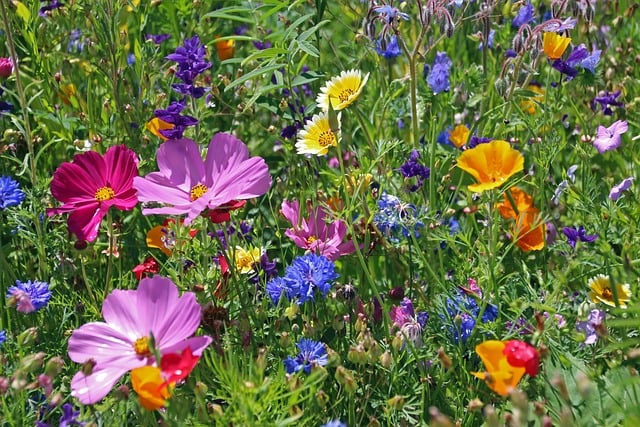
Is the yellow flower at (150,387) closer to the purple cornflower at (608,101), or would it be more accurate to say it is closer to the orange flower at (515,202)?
the orange flower at (515,202)

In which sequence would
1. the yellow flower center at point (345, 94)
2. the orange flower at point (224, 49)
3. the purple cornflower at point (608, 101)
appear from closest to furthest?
the yellow flower center at point (345, 94) < the purple cornflower at point (608, 101) < the orange flower at point (224, 49)

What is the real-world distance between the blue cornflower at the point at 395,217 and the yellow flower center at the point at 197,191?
1.26 feet

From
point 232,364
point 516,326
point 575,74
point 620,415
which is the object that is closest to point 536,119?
point 575,74

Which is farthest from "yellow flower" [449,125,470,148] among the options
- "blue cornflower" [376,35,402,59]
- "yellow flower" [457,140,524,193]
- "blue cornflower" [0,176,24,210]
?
"blue cornflower" [0,176,24,210]

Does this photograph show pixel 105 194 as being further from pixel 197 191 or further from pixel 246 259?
pixel 246 259

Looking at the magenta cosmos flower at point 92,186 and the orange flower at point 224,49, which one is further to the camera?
the orange flower at point 224,49

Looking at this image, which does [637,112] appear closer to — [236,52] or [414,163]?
[414,163]

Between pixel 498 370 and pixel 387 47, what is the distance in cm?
109

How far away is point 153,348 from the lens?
146cm

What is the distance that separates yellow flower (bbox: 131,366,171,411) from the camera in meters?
1.48

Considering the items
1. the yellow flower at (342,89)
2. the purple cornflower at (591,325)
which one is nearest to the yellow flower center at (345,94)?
the yellow flower at (342,89)

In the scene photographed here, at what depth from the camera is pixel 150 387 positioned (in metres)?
1.48

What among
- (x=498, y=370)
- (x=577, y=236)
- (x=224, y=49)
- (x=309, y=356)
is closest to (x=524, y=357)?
(x=498, y=370)

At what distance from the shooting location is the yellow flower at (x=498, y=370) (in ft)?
4.85
